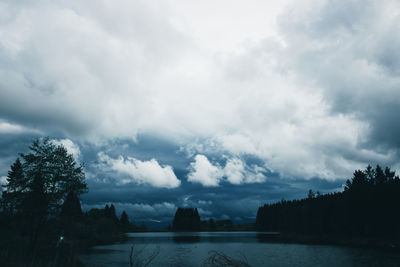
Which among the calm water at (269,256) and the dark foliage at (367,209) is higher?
the dark foliage at (367,209)

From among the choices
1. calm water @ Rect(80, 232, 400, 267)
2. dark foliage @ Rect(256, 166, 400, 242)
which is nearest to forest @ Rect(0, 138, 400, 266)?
dark foliage @ Rect(256, 166, 400, 242)

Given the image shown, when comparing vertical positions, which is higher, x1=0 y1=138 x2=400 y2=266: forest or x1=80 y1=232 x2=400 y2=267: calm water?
x1=0 y1=138 x2=400 y2=266: forest

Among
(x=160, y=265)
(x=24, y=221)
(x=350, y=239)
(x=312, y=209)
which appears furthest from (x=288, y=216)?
(x=24, y=221)

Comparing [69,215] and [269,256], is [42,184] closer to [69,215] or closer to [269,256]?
[69,215]

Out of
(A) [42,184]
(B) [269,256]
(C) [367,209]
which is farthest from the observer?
(C) [367,209]

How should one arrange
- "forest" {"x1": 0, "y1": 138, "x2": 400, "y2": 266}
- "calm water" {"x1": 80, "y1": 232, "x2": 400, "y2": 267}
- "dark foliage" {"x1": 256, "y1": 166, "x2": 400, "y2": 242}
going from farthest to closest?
"dark foliage" {"x1": 256, "y1": 166, "x2": 400, "y2": 242}
"calm water" {"x1": 80, "y1": 232, "x2": 400, "y2": 267}
"forest" {"x1": 0, "y1": 138, "x2": 400, "y2": 266}

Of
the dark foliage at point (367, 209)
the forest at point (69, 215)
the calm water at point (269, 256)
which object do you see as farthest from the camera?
the dark foliage at point (367, 209)

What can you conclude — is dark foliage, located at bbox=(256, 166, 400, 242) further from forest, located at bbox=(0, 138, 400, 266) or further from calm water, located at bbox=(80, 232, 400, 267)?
calm water, located at bbox=(80, 232, 400, 267)

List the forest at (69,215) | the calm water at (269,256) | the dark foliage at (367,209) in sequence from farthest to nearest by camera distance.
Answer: the dark foliage at (367,209) → the calm water at (269,256) → the forest at (69,215)

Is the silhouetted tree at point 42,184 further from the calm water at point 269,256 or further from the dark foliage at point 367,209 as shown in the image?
the dark foliage at point 367,209

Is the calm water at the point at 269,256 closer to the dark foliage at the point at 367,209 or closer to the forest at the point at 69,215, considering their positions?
the forest at the point at 69,215

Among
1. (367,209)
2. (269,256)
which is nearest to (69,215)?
(269,256)

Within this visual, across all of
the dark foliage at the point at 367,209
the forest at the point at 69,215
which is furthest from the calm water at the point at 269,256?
the dark foliage at the point at 367,209

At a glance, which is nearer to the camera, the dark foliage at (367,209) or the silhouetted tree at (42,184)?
the silhouetted tree at (42,184)
